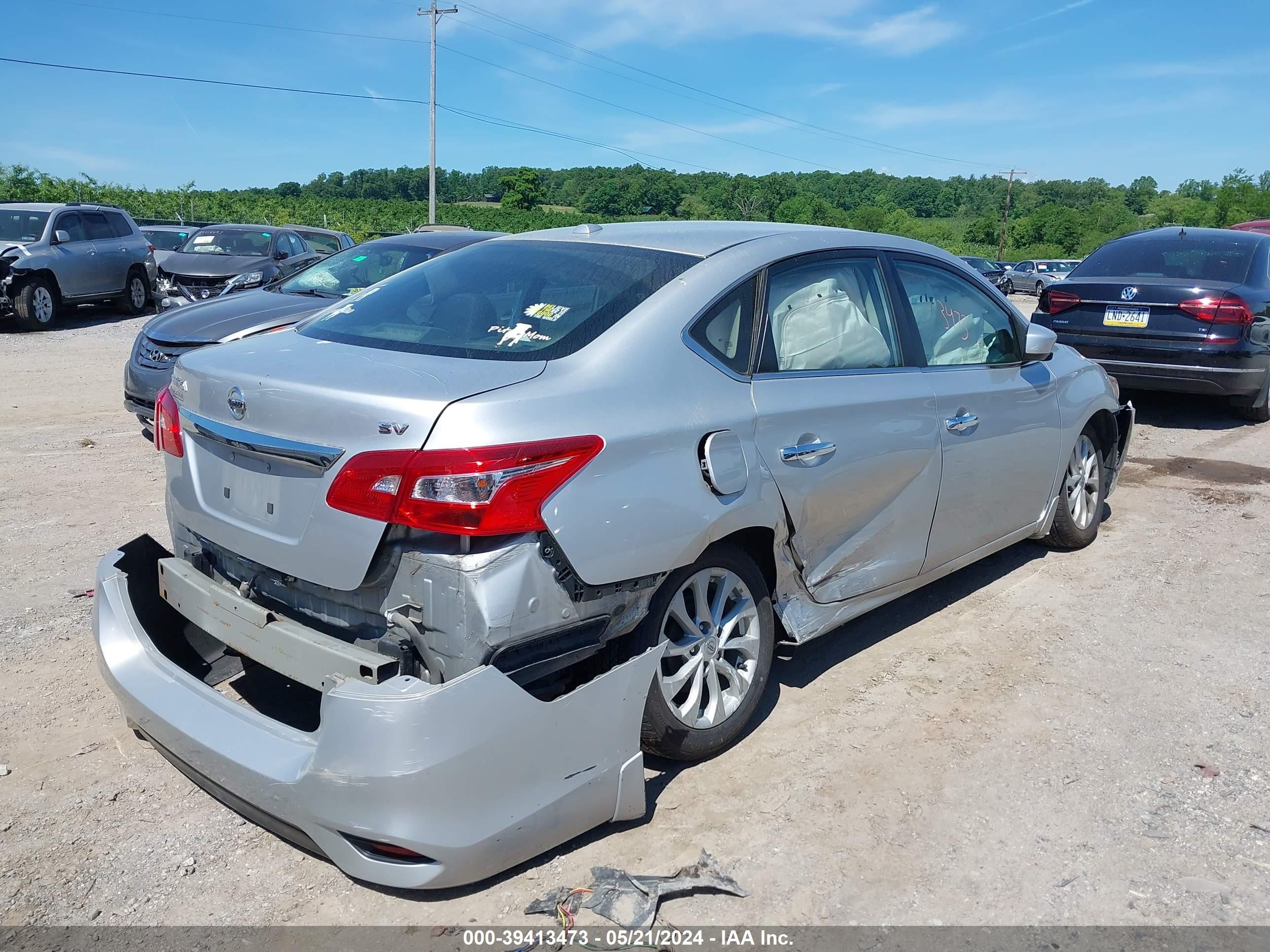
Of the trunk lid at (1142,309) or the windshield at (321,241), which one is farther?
the windshield at (321,241)

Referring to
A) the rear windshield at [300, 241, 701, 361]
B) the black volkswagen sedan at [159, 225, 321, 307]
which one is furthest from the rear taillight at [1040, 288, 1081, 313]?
the black volkswagen sedan at [159, 225, 321, 307]

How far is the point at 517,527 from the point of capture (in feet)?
8.10

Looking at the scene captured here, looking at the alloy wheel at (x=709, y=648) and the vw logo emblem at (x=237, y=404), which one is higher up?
the vw logo emblem at (x=237, y=404)

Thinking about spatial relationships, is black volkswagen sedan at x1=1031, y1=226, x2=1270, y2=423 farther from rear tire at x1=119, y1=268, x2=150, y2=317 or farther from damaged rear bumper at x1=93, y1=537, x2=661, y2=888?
rear tire at x1=119, y1=268, x2=150, y2=317

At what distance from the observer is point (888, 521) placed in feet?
12.4

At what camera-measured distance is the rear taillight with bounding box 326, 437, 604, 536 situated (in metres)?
2.43

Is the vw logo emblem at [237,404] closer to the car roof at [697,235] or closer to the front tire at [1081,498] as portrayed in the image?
the car roof at [697,235]

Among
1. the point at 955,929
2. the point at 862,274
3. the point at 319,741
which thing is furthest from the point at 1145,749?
the point at 319,741

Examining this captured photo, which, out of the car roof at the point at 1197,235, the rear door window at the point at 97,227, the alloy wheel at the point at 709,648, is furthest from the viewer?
the rear door window at the point at 97,227

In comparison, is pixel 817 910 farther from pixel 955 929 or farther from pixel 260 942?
pixel 260 942

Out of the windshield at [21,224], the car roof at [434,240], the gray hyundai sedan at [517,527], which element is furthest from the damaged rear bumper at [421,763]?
the windshield at [21,224]

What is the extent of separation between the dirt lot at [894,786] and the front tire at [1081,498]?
0.21 metres

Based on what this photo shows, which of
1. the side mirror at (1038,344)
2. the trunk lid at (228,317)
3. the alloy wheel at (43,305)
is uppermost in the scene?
the side mirror at (1038,344)

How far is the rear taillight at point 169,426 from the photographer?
10.3 feet
